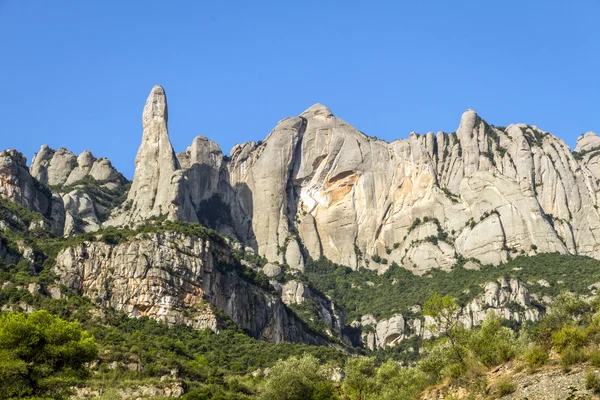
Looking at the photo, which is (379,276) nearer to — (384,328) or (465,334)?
(384,328)

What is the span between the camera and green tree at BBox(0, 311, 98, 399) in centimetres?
4691

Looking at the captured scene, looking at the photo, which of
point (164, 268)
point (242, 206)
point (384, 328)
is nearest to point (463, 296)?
point (384, 328)

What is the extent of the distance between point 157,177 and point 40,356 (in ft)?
415

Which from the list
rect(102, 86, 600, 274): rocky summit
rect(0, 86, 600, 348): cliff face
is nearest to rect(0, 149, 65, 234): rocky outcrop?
rect(0, 86, 600, 348): cliff face

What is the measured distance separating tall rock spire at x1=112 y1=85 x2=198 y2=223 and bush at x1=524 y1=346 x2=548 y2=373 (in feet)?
402

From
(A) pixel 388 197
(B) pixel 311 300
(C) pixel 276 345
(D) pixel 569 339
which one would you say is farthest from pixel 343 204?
(D) pixel 569 339

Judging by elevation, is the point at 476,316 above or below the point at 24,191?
below

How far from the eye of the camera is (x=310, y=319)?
487 ft

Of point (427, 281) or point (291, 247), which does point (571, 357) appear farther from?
point (291, 247)

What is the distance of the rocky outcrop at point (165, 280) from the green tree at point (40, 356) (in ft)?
207

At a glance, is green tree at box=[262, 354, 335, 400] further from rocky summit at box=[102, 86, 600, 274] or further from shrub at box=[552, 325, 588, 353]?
rocky summit at box=[102, 86, 600, 274]

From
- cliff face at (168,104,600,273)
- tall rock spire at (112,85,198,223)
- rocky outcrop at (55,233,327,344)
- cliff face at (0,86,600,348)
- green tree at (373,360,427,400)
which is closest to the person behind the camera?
green tree at (373,360,427,400)

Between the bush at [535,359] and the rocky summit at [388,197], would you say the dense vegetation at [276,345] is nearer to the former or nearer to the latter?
the bush at [535,359]

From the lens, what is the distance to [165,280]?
11675 cm
